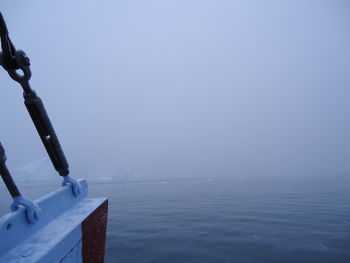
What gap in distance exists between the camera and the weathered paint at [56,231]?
63.1 inches

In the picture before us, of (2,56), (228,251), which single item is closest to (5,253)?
(2,56)

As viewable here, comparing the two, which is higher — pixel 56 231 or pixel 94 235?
pixel 56 231

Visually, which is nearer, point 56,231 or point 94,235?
point 56,231

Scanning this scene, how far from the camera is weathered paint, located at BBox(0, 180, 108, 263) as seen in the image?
1602mm

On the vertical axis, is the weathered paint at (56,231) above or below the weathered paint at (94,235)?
above

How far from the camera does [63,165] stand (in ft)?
8.14

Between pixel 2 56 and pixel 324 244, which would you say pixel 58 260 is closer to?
pixel 2 56

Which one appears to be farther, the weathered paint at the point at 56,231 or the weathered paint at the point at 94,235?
the weathered paint at the point at 94,235

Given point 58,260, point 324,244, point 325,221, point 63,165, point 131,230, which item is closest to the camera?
point 58,260

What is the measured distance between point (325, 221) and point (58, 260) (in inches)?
687

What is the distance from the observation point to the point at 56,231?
194 centimetres

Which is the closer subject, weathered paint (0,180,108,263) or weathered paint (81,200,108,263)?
weathered paint (0,180,108,263)

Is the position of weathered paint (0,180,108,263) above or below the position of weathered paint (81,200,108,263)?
above

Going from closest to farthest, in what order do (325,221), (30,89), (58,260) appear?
(58,260)
(30,89)
(325,221)
